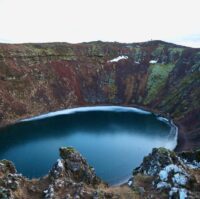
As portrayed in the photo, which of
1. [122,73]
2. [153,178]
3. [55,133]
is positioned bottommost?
[55,133]

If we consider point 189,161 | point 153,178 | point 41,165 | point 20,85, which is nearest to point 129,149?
point 41,165

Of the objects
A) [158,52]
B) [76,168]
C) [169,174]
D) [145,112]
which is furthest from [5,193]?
[158,52]

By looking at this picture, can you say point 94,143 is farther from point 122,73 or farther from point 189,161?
point 122,73

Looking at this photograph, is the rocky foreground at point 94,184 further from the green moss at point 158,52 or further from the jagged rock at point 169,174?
the green moss at point 158,52

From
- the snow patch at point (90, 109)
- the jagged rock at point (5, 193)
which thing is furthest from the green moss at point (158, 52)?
the jagged rock at point (5, 193)

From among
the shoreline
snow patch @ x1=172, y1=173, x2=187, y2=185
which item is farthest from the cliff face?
snow patch @ x1=172, y1=173, x2=187, y2=185

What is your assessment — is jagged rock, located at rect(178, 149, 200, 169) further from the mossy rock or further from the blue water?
the blue water

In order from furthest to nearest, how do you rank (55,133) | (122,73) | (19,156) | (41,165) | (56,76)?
(122,73)
(56,76)
(55,133)
(19,156)
(41,165)
